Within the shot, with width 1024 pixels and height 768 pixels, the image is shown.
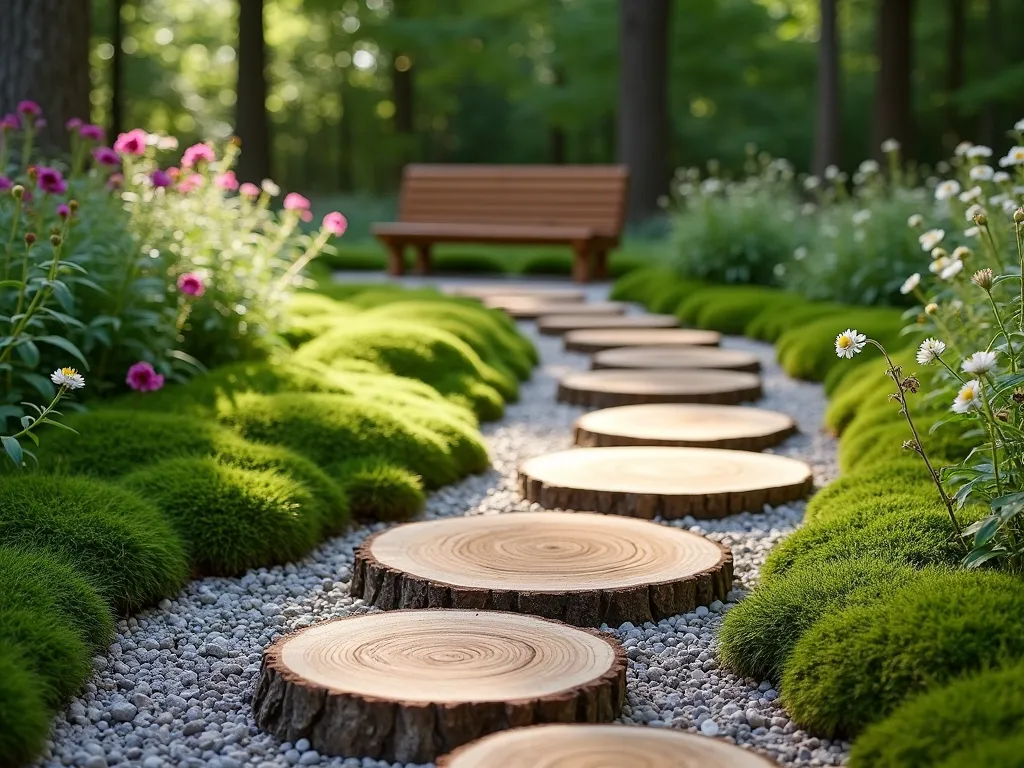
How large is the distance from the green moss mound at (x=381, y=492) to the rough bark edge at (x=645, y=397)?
1819 millimetres

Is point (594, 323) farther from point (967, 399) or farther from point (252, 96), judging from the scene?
point (252, 96)

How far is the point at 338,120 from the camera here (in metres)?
30.6

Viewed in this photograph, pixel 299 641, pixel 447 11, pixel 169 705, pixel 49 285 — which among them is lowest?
pixel 169 705

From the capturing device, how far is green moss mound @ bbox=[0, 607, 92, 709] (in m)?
2.43

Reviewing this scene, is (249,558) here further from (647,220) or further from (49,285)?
(647,220)

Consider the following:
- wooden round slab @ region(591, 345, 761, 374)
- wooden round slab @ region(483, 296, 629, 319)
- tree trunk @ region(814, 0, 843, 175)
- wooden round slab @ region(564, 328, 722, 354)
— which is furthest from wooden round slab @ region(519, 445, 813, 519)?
tree trunk @ region(814, 0, 843, 175)

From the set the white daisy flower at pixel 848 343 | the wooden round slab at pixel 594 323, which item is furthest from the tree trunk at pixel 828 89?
the white daisy flower at pixel 848 343

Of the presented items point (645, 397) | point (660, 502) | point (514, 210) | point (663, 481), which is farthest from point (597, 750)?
point (514, 210)

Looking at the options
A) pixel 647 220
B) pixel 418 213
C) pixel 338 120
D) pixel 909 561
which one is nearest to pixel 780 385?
pixel 909 561

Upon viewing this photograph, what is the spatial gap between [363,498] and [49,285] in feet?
4.11

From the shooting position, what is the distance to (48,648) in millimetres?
2504

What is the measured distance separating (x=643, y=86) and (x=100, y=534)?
40.8 feet

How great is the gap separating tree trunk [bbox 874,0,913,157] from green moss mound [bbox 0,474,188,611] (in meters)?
13.0

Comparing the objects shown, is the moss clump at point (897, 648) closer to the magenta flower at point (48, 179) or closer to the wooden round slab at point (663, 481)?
the wooden round slab at point (663, 481)
